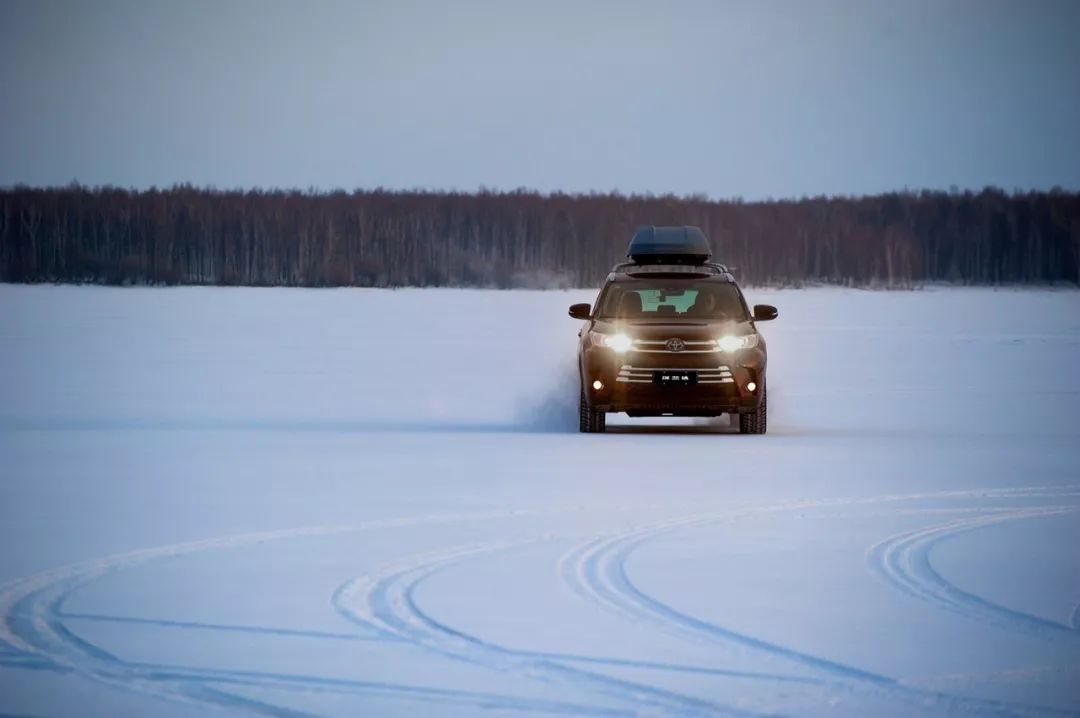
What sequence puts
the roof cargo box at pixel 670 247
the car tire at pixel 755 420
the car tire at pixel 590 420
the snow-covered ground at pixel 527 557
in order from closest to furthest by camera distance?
the snow-covered ground at pixel 527 557 < the car tire at pixel 755 420 < the car tire at pixel 590 420 < the roof cargo box at pixel 670 247

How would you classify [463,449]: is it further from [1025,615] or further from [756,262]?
[756,262]

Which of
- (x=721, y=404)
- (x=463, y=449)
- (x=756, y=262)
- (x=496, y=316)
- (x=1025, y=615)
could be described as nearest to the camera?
(x=1025, y=615)

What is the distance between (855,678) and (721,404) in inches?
475

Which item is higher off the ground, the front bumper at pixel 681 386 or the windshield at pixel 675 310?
the windshield at pixel 675 310

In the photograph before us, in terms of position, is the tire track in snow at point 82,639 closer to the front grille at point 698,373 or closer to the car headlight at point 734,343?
the front grille at point 698,373

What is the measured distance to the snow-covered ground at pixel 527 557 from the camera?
22.5 ft

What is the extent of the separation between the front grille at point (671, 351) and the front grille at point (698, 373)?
0.18m

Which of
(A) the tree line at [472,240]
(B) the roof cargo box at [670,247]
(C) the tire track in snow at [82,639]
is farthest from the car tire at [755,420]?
(A) the tree line at [472,240]

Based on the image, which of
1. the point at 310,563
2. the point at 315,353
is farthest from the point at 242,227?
the point at 310,563

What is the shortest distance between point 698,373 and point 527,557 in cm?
899

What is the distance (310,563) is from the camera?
32.5ft

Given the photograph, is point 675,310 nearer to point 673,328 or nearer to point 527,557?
point 673,328

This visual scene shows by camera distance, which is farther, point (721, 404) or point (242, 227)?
point (242, 227)

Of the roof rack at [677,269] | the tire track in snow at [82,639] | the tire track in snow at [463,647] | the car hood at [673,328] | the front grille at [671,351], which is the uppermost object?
the roof rack at [677,269]
